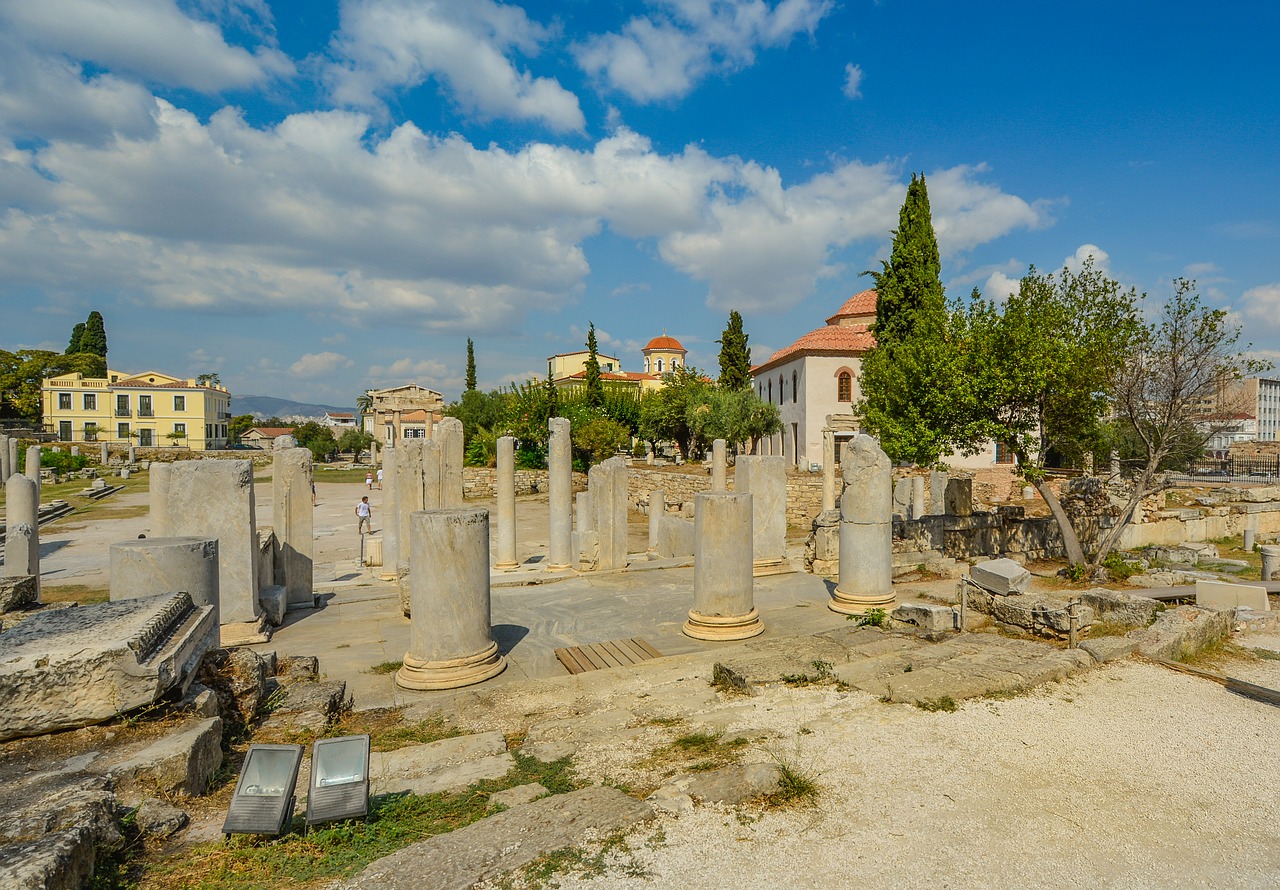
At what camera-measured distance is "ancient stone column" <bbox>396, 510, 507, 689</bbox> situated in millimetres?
7117

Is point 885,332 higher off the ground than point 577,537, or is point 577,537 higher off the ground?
point 885,332

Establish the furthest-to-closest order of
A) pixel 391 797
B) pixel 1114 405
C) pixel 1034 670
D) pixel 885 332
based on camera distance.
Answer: pixel 885 332
pixel 1114 405
pixel 1034 670
pixel 391 797

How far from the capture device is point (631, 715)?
6098 millimetres

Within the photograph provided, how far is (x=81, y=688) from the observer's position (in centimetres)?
430

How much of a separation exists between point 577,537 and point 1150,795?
10472 millimetres

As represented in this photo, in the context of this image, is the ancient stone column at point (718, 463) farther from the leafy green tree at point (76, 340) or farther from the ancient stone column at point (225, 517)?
the leafy green tree at point (76, 340)

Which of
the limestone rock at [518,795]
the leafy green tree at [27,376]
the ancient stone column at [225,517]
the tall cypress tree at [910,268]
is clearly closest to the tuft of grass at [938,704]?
the limestone rock at [518,795]

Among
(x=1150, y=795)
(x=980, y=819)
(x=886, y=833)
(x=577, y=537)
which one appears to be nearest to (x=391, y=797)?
(x=886, y=833)

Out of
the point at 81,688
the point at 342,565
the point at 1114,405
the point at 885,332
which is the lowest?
the point at 342,565

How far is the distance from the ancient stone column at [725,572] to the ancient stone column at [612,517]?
467 cm

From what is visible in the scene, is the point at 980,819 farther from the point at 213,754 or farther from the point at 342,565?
the point at 342,565

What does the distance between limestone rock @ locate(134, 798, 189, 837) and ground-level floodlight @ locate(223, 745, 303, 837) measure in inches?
16.5

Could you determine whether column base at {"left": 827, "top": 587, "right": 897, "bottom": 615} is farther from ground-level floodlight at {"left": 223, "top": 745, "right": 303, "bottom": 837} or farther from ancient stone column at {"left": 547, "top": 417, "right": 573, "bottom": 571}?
ground-level floodlight at {"left": 223, "top": 745, "right": 303, "bottom": 837}

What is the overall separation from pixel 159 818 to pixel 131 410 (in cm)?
7402
